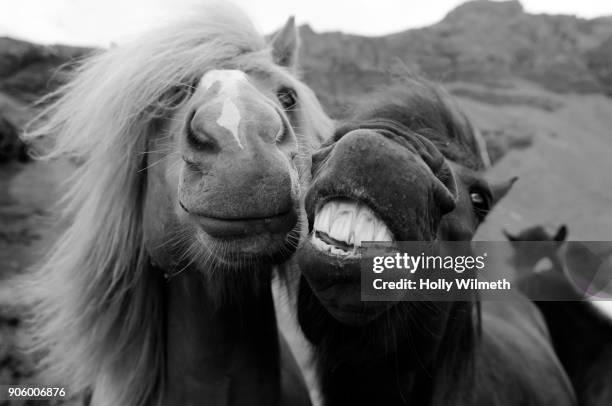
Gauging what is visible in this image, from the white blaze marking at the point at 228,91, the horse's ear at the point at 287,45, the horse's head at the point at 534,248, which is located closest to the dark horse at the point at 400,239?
the white blaze marking at the point at 228,91

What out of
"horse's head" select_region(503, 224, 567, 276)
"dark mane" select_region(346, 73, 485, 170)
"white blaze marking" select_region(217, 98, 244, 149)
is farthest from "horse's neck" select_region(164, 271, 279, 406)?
"horse's head" select_region(503, 224, 567, 276)

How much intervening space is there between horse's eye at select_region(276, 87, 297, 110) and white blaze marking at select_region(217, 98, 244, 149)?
34 cm

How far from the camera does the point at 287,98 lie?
1.79 metres

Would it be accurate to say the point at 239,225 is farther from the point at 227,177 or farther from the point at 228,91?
the point at 228,91

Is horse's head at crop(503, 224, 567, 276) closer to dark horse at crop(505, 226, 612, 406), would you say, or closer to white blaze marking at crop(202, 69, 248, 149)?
dark horse at crop(505, 226, 612, 406)

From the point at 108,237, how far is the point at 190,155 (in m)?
0.66

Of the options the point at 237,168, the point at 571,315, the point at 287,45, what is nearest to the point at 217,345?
the point at 237,168

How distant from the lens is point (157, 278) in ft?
6.26

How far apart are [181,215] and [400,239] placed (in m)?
0.66

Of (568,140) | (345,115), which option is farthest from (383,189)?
(568,140)

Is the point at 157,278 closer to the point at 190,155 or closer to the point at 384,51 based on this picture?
the point at 190,155

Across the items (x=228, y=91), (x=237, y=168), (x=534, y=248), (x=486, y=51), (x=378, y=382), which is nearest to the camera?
(x=237, y=168)

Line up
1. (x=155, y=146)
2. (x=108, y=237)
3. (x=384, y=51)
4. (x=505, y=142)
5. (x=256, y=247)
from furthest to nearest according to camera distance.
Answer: (x=384, y=51) < (x=505, y=142) < (x=108, y=237) < (x=155, y=146) < (x=256, y=247)

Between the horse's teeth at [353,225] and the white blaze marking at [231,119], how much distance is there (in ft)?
1.09
